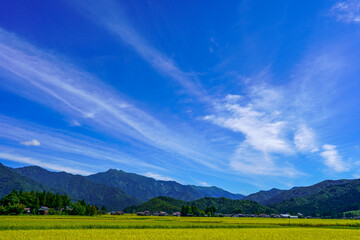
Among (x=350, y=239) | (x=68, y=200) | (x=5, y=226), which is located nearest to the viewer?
(x=350, y=239)

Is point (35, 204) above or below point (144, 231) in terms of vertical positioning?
above

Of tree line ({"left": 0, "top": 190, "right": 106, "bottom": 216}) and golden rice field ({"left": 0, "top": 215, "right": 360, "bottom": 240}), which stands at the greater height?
tree line ({"left": 0, "top": 190, "right": 106, "bottom": 216})

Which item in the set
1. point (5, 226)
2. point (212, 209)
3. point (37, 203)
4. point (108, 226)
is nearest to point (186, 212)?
point (212, 209)

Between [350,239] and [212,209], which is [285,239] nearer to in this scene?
[350,239]

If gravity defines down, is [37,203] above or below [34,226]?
above

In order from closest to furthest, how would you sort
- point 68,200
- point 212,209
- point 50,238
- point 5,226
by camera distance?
point 50,238 → point 5,226 → point 68,200 → point 212,209

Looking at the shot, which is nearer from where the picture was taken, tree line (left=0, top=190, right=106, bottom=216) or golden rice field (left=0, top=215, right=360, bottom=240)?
golden rice field (left=0, top=215, right=360, bottom=240)

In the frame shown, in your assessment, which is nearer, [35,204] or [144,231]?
[144,231]

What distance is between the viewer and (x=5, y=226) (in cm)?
3944

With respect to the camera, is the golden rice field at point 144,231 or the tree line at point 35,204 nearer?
the golden rice field at point 144,231

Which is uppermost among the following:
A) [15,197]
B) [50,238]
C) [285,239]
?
[15,197]

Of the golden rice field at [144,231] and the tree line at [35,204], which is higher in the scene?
the tree line at [35,204]

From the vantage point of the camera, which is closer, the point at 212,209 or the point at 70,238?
the point at 70,238

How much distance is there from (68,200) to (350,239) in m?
144
